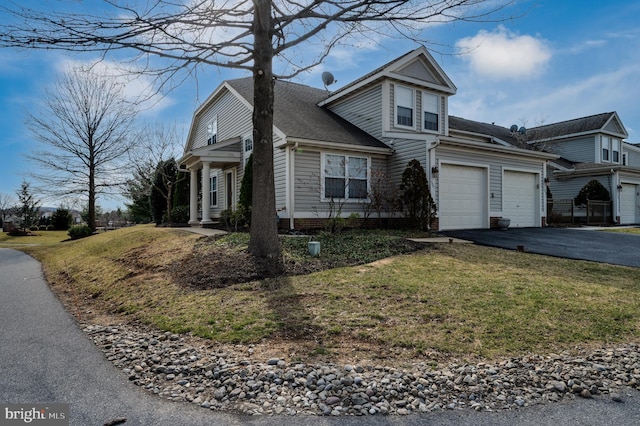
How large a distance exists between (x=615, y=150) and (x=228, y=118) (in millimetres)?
27444

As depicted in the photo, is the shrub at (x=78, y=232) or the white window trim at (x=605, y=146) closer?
the shrub at (x=78, y=232)

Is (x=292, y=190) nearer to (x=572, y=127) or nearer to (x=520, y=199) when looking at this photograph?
(x=520, y=199)

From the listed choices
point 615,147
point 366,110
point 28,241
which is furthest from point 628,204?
point 28,241

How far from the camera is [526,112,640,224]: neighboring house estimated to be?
20984mm

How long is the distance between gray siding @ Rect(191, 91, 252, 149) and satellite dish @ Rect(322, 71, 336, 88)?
5188 millimetres

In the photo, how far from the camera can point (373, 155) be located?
14109 millimetres

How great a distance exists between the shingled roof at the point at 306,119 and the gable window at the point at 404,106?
4.68 feet

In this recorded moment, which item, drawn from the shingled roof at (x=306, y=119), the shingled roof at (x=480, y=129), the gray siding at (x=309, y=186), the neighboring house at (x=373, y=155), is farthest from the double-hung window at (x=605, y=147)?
the gray siding at (x=309, y=186)

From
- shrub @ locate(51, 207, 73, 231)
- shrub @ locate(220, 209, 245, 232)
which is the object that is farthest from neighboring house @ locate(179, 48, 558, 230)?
shrub @ locate(51, 207, 73, 231)

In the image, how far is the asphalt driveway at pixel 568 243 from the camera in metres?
9.09

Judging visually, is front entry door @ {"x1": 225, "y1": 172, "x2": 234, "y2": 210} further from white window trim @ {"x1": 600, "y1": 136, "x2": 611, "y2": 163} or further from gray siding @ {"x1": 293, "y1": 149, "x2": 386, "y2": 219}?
white window trim @ {"x1": 600, "y1": 136, "x2": 611, "y2": 163}

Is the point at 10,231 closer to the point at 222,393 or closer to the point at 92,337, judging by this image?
the point at 92,337

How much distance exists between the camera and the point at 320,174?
13.0 meters

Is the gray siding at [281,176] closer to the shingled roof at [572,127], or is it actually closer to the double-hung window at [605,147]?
the shingled roof at [572,127]
